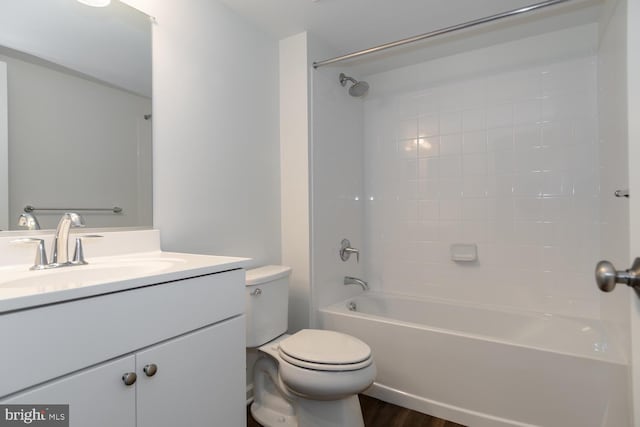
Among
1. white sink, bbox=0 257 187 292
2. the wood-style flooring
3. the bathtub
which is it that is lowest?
the wood-style flooring

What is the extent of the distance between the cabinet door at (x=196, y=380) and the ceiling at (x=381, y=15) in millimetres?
1633

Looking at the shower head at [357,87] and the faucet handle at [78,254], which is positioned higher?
the shower head at [357,87]

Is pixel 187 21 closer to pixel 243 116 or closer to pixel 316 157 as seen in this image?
pixel 243 116

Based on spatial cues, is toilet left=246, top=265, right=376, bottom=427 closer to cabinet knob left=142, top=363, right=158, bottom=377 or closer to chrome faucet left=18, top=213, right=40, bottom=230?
cabinet knob left=142, top=363, right=158, bottom=377

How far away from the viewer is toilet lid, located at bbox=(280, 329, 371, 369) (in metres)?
1.38

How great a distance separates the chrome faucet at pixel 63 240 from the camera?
1092mm

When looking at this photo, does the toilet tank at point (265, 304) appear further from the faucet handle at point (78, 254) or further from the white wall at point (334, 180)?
the faucet handle at point (78, 254)

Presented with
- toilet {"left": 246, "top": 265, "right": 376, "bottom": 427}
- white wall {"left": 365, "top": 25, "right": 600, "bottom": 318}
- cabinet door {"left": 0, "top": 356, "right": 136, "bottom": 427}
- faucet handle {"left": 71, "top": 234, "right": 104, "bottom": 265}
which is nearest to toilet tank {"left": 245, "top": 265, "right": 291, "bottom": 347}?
toilet {"left": 246, "top": 265, "right": 376, "bottom": 427}

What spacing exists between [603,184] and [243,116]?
202 cm

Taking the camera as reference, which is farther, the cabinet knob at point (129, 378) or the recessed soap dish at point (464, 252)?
the recessed soap dish at point (464, 252)

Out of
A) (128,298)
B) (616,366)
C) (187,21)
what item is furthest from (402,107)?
(128,298)

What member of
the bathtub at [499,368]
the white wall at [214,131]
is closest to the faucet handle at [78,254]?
the white wall at [214,131]

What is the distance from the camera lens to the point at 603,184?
1817 mm

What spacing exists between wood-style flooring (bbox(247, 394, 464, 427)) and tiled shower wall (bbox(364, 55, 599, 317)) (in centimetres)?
86
